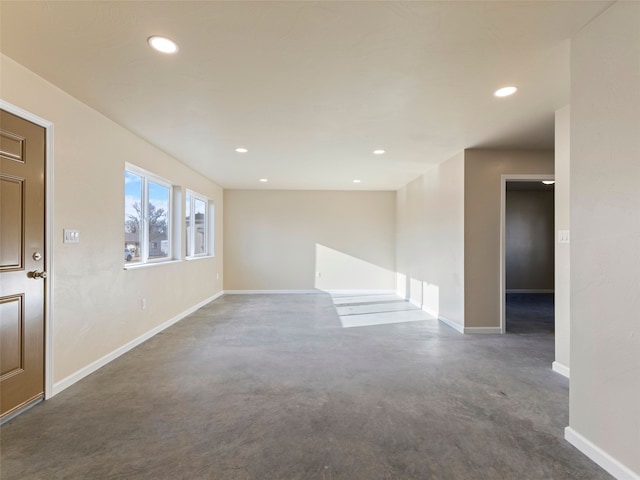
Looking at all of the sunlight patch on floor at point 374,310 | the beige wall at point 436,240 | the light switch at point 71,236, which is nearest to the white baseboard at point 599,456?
the beige wall at point 436,240

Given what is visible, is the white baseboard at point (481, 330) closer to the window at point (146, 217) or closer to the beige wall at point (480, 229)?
the beige wall at point (480, 229)

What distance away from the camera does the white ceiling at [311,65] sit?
1623 millimetres

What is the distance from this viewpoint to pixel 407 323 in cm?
462

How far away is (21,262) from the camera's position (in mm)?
2156

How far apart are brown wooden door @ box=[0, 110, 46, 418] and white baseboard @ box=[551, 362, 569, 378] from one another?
4.41 m

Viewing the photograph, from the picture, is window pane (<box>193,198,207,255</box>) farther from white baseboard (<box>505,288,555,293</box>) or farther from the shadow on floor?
white baseboard (<box>505,288,555,293</box>)

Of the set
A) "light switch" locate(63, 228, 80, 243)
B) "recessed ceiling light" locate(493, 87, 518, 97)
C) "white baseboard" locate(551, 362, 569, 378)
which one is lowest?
"white baseboard" locate(551, 362, 569, 378)

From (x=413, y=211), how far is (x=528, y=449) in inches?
186

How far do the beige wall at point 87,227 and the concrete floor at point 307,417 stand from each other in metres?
0.34

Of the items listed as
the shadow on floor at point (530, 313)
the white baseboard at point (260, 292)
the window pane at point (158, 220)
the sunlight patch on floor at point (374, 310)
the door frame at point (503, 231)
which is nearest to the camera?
the door frame at point (503, 231)

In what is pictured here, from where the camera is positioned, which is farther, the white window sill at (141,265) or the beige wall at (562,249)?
the white window sill at (141,265)

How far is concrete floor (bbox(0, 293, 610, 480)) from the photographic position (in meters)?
1.65

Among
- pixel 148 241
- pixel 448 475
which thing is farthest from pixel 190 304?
pixel 448 475

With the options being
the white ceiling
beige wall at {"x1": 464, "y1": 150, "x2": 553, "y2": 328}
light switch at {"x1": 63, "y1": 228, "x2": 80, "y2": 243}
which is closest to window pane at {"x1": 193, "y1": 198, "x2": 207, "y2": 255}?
the white ceiling
